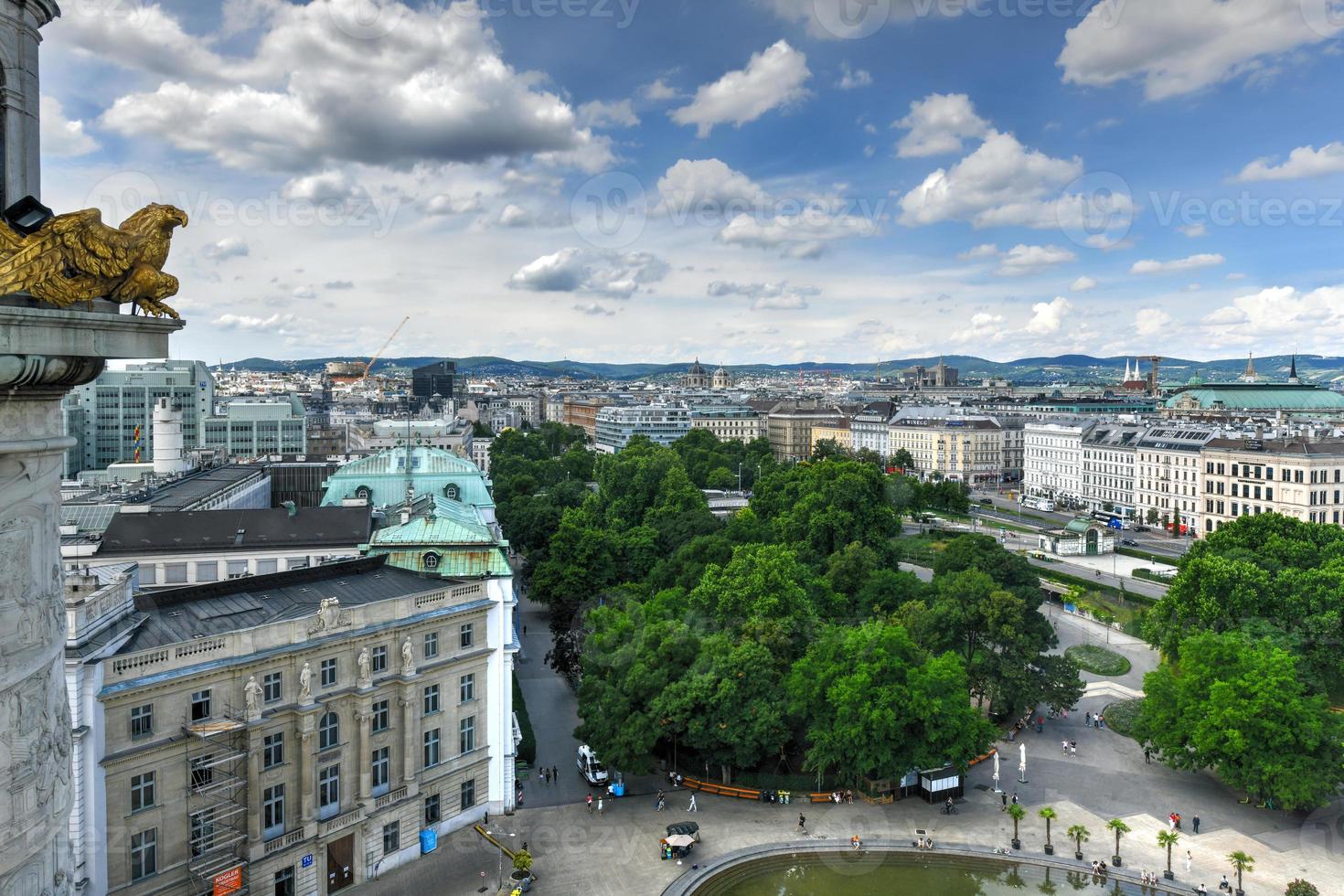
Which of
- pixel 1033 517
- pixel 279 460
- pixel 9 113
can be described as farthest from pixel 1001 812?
pixel 1033 517

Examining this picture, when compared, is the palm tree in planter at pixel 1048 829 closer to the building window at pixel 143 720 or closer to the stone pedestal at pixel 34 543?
the building window at pixel 143 720

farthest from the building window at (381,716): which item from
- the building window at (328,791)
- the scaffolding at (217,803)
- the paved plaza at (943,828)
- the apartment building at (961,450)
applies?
the apartment building at (961,450)

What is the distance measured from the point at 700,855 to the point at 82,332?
32693 mm

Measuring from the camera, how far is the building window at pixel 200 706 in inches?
1155

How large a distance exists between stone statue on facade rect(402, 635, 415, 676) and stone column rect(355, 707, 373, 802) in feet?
6.29

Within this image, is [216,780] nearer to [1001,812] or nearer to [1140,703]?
[1001,812]

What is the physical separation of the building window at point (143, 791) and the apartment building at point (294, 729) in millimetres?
38

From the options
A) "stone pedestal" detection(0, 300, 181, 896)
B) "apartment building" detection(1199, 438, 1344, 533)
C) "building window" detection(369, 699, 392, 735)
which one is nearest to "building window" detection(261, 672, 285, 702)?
"building window" detection(369, 699, 392, 735)

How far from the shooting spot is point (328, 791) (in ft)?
108

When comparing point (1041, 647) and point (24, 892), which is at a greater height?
point (24, 892)

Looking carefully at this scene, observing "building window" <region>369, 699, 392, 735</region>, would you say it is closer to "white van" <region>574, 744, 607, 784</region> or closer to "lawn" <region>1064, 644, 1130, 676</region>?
"white van" <region>574, 744, 607, 784</region>

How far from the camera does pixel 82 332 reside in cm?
865

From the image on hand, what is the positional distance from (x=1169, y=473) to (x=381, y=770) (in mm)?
112704

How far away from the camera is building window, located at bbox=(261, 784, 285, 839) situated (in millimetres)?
30812
